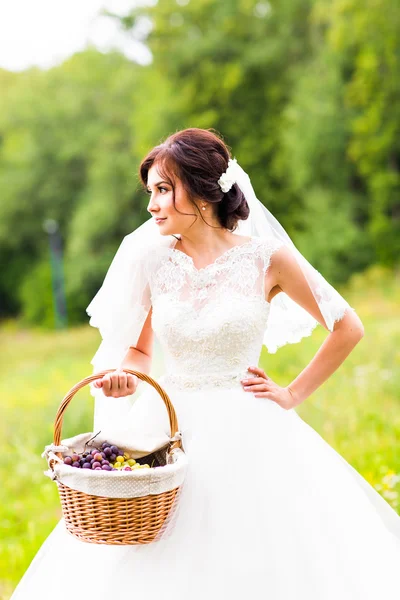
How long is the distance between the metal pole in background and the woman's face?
2670 centimetres

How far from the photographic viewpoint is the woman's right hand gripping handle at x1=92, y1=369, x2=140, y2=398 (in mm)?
2529

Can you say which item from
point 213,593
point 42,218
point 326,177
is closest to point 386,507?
point 213,593

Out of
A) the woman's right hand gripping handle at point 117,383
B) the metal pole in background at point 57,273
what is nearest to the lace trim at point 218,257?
the woman's right hand gripping handle at point 117,383

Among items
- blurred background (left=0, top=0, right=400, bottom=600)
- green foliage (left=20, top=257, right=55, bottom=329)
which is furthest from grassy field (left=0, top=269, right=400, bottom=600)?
green foliage (left=20, top=257, right=55, bottom=329)

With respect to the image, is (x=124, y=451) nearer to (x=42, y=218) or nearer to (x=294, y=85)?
(x=294, y=85)

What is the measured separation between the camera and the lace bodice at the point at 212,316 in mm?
2734

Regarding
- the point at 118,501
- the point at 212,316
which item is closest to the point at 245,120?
the point at 212,316

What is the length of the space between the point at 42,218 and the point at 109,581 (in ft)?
98.1

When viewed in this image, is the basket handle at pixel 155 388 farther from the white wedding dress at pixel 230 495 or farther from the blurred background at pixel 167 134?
the blurred background at pixel 167 134

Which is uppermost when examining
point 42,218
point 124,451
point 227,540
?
point 42,218

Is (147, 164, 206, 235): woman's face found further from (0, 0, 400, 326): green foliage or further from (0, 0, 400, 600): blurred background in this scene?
(0, 0, 400, 326): green foliage

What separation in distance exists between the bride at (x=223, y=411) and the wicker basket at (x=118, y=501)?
0.82 ft

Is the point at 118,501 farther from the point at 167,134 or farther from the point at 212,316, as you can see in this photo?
the point at 167,134

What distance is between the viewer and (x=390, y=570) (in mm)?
2678
